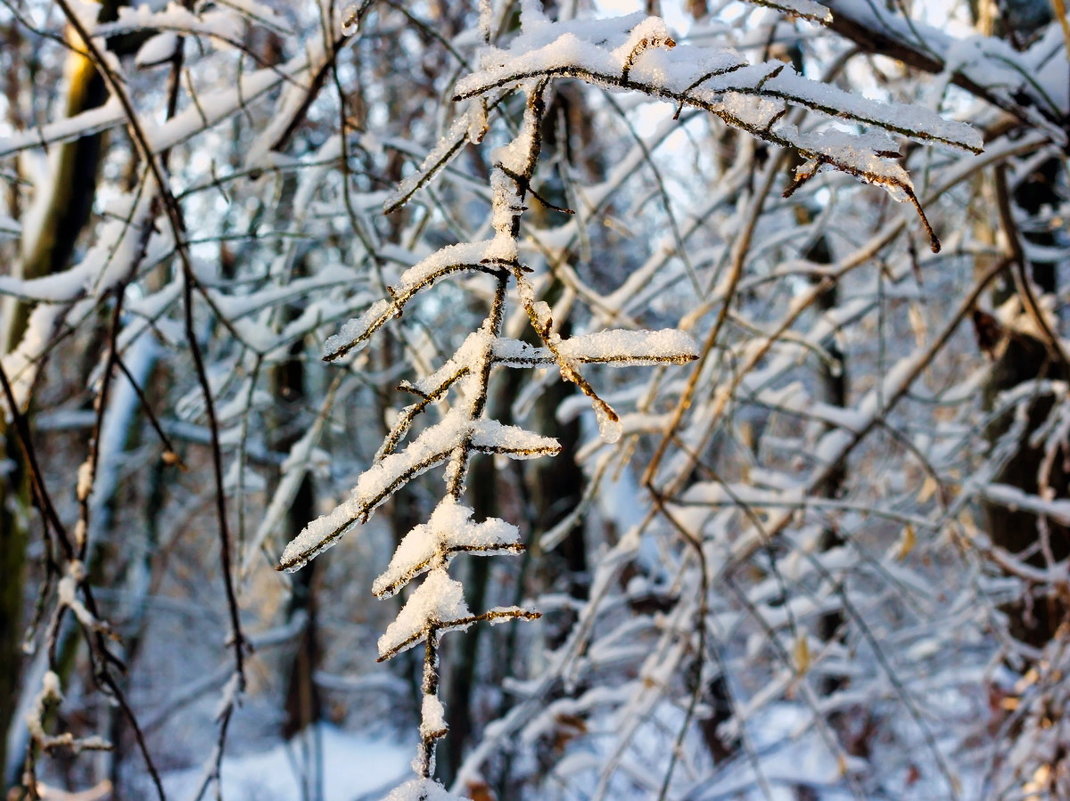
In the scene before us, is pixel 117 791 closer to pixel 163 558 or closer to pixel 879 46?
Answer: pixel 163 558

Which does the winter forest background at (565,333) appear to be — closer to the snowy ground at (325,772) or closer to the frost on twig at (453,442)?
the frost on twig at (453,442)

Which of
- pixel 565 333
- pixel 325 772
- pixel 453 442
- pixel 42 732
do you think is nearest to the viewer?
pixel 453 442

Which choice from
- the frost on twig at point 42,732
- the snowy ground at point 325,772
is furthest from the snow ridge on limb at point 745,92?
the snowy ground at point 325,772

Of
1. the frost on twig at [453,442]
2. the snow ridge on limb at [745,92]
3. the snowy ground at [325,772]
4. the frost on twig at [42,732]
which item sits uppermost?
the snow ridge on limb at [745,92]

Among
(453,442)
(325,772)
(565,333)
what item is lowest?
(325,772)

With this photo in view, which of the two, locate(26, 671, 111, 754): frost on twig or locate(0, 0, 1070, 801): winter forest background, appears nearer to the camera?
locate(0, 0, 1070, 801): winter forest background

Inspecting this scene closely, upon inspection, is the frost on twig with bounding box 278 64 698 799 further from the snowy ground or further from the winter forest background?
the snowy ground

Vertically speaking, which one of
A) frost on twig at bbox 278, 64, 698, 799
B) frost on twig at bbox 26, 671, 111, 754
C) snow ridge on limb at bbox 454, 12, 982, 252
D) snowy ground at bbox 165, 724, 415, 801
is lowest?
snowy ground at bbox 165, 724, 415, 801

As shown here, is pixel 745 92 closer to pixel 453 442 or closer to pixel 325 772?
pixel 453 442

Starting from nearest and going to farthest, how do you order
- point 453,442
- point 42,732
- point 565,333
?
point 453,442
point 42,732
point 565,333

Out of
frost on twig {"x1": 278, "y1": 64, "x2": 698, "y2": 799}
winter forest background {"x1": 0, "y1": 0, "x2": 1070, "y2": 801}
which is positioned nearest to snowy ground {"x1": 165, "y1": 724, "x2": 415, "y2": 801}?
winter forest background {"x1": 0, "y1": 0, "x2": 1070, "y2": 801}

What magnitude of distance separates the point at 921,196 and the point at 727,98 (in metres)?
0.82

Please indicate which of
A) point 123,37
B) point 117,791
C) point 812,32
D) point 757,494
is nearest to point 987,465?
point 757,494

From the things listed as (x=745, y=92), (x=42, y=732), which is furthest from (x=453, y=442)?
(x=42, y=732)
